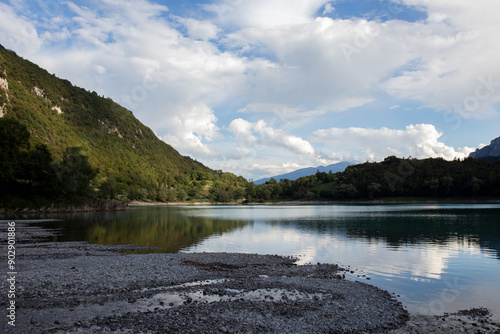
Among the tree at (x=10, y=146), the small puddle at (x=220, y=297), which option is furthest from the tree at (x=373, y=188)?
the small puddle at (x=220, y=297)

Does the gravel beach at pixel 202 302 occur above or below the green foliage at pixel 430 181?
below

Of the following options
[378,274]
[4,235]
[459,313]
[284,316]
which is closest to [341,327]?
[284,316]

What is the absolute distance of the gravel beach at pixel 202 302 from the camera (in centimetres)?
1047

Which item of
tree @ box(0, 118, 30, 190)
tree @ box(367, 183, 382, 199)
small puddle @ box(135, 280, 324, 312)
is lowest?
small puddle @ box(135, 280, 324, 312)

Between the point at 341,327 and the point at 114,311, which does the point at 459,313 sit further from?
the point at 114,311

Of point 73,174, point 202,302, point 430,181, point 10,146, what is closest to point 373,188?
point 430,181

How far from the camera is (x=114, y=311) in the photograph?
38.0 feet

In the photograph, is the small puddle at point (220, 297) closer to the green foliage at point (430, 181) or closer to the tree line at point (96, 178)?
the tree line at point (96, 178)

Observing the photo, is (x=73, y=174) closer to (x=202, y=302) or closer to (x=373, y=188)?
(x=202, y=302)

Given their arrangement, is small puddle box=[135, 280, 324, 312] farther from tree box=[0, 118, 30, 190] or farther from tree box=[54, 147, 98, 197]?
tree box=[54, 147, 98, 197]

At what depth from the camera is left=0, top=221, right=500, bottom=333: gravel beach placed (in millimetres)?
10469

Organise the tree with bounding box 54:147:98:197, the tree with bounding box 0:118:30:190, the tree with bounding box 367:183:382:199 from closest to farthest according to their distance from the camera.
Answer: the tree with bounding box 0:118:30:190 → the tree with bounding box 54:147:98:197 → the tree with bounding box 367:183:382:199

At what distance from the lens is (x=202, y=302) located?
12844mm

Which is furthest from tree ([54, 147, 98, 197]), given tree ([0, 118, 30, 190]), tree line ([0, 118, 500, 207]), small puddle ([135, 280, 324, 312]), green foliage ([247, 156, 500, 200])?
green foliage ([247, 156, 500, 200])
